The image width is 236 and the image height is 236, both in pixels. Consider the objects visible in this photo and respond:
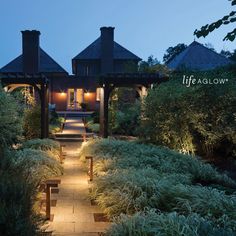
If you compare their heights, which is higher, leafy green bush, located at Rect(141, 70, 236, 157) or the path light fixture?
the path light fixture

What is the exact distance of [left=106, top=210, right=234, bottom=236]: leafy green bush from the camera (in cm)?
414

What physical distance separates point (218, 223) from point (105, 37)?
88.7 ft

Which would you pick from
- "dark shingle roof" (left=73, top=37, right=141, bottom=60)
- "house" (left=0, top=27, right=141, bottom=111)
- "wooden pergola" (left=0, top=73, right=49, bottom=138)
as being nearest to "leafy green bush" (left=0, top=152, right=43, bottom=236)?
"wooden pergola" (left=0, top=73, right=49, bottom=138)

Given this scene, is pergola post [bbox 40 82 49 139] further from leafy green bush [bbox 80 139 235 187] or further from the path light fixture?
the path light fixture

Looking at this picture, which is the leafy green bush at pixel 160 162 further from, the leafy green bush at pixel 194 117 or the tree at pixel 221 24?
the tree at pixel 221 24

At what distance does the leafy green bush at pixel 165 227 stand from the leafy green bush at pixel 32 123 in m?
11.7

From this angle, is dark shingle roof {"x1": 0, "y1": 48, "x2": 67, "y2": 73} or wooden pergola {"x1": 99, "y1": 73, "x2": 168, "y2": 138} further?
dark shingle roof {"x1": 0, "y1": 48, "x2": 67, "y2": 73}

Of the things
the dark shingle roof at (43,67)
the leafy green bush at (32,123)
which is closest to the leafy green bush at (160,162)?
the leafy green bush at (32,123)

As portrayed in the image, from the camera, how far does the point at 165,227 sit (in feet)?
14.0

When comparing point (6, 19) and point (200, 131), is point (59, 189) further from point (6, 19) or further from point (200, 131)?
point (6, 19)

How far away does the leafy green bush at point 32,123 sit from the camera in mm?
15914

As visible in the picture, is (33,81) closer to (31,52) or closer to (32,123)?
(32,123)

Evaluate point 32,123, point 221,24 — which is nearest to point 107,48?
point 32,123

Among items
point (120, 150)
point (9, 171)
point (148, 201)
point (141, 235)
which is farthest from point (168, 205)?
point (120, 150)
